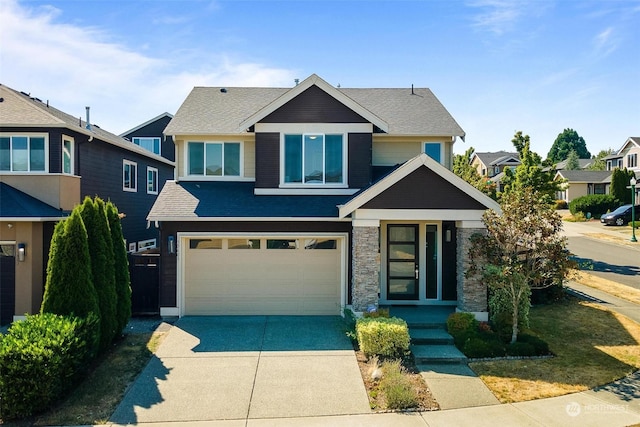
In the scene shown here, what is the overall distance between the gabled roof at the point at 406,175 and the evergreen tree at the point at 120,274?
20.0 feet

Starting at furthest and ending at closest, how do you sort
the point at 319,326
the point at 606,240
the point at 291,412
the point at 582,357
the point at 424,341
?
the point at 606,240
the point at 319,326
the point at 424,341
the point at 582,357
the point at 291,412

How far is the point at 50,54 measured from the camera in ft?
38.3

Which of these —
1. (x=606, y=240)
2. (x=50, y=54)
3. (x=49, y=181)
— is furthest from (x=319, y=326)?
(x=606, y=240)

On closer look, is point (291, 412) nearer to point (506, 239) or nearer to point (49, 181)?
point (506, 239)

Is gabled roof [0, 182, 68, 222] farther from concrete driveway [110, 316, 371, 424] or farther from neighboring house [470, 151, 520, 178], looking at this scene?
neighboring house [470, 151, 520, 178]

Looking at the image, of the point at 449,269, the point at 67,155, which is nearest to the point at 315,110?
the point at 449,269

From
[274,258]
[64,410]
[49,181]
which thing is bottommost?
[64,410]

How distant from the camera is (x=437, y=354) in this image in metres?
9.47

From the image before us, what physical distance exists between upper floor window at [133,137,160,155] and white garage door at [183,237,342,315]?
1809cm

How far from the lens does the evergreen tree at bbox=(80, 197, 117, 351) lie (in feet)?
31.6

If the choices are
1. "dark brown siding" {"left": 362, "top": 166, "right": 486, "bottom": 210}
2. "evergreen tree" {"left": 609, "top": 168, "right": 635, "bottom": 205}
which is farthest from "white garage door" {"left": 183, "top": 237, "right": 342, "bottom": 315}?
"evergreen tree" {"left": 609, "top": 168, "right": 635, "bottom": 205}

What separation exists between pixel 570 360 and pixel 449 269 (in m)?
4.24

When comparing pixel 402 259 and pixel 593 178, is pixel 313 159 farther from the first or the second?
pixel 593 178

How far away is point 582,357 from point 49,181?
623 inches
